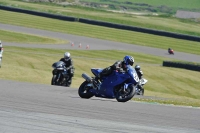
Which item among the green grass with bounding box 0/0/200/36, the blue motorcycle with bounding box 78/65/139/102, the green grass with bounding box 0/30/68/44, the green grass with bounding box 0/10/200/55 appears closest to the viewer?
the blue motorcycle with bounding box 78/65/139/102

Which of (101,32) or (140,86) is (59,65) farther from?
(101,32)

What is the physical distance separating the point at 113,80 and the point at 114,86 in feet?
0.51

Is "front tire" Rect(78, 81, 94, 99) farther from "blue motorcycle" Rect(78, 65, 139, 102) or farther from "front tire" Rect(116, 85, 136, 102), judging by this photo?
"front tire" Rect(116, 85, 136, 102)

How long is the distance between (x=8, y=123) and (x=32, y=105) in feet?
9.72

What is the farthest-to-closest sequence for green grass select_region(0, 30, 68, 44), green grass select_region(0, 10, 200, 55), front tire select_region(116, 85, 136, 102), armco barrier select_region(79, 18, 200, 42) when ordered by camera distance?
armco barrier select_region(79, 18, 200, 42) < green grass select_region(0, 10, 200, 55) < green grass select_region(0, 30, 68, 44) < front tire select_region(116, 85, 136, 102)

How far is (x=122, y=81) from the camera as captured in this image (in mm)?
14648

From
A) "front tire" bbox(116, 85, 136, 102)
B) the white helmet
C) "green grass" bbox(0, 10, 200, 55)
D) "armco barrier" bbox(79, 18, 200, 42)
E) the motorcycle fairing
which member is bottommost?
"green grass" bbox(0, 10, 200, 55)

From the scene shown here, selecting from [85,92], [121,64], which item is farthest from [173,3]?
[121,64]

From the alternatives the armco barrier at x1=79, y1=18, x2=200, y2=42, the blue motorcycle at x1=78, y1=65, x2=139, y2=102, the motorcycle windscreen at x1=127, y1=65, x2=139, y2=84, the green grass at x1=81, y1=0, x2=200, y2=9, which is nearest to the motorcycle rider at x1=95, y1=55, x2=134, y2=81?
the blue motorcycle at x1=78, y1=65, x2=139, y2=102

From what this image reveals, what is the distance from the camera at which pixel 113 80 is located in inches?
589

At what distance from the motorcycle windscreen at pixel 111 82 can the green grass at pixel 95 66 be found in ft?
17.8

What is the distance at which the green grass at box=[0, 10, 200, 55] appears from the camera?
174 ft

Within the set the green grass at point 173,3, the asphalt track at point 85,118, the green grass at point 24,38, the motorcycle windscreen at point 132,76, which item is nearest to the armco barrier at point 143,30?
the green grass at point 24,38

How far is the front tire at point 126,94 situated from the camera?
47.0 ft
